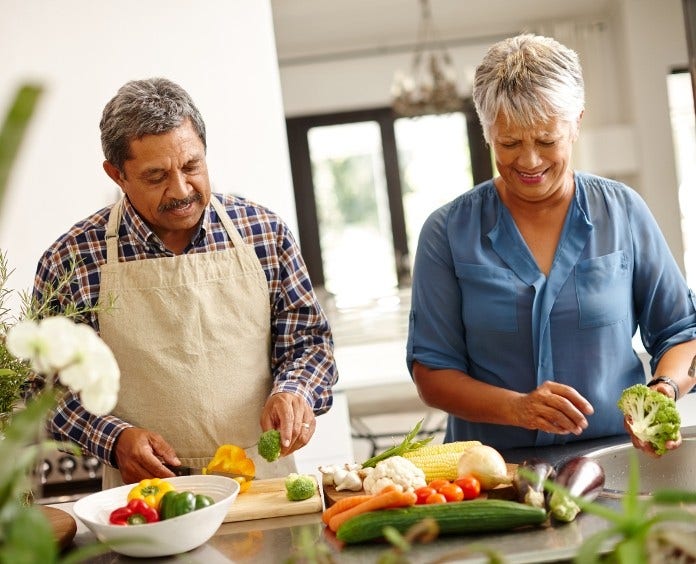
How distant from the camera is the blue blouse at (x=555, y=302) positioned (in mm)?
1890

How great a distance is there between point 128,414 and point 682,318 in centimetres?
123

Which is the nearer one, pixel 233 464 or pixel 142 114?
pixel 233 464

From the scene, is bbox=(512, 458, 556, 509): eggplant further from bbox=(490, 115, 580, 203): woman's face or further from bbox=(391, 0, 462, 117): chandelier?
bbox=(391, 0, 462, 117): chandelier

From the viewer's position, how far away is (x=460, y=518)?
1376mm

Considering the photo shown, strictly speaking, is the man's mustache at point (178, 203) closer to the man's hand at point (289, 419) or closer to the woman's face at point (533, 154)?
the man's hand at point (289, 419)

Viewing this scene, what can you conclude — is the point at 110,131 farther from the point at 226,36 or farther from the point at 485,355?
the point at 226,36

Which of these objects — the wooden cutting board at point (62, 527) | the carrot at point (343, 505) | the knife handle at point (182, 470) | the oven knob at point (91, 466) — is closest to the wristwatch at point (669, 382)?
the carrot at point (343, 505)

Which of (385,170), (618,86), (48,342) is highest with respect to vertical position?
(618,86)

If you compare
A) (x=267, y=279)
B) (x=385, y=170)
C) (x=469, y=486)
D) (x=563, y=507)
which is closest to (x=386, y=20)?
(x=385, y=170)

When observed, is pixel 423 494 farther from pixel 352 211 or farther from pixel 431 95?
pixel 352 211

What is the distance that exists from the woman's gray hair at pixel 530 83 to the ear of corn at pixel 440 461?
0.64 m

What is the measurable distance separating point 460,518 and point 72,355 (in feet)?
2.36

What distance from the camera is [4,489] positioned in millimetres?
827

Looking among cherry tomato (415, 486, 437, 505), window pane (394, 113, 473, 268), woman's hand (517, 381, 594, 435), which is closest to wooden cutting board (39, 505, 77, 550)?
cherry tomato (415, 486, 437, 505)
